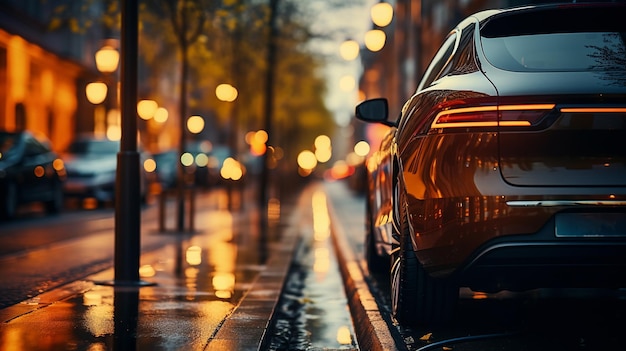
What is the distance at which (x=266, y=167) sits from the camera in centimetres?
3092

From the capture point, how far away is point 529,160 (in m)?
5.69

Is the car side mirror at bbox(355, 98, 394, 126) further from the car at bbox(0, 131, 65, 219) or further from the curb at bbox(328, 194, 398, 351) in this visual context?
the car at bbox(0, 131, 65, 219)

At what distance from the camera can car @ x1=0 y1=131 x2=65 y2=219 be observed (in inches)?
753

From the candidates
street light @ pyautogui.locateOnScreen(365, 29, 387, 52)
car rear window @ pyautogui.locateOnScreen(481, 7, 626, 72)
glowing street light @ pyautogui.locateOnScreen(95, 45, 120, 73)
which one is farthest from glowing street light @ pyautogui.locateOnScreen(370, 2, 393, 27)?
car rear window @ pyautogui.locateOnScreen(481, 7, 626, 72)

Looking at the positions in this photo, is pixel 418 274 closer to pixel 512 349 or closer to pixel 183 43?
pixel 512 349

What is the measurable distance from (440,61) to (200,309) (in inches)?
87.9

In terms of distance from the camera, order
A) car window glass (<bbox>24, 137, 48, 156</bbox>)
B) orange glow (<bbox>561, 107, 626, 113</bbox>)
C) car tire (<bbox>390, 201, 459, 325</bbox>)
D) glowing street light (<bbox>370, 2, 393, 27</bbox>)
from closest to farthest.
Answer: orange glow (<bbox>561, 107, 626, 113</bbox>)
car tire (<bbox>390, 201, 459, 325</bbox>)
car window glass (<bbox>24, 137, 48, 156</bbox>)
glowing street light (<bbox>370, 2, 393, 27</bbox>)

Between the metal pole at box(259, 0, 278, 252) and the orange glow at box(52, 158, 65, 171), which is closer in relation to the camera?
the orange glow at box(52, 158, 65, 171)

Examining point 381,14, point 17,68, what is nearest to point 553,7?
point 381,14

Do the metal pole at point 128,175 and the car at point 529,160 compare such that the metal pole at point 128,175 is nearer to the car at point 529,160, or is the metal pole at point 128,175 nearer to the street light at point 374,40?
the car at point 529,160

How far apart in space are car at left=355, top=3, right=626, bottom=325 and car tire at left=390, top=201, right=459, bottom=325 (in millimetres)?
276

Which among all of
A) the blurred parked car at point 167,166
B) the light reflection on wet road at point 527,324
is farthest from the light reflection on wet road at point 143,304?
the blurred parked car at point 167,166

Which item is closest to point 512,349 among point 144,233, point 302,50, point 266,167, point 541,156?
point 541,156

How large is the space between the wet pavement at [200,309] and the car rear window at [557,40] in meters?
1.82
